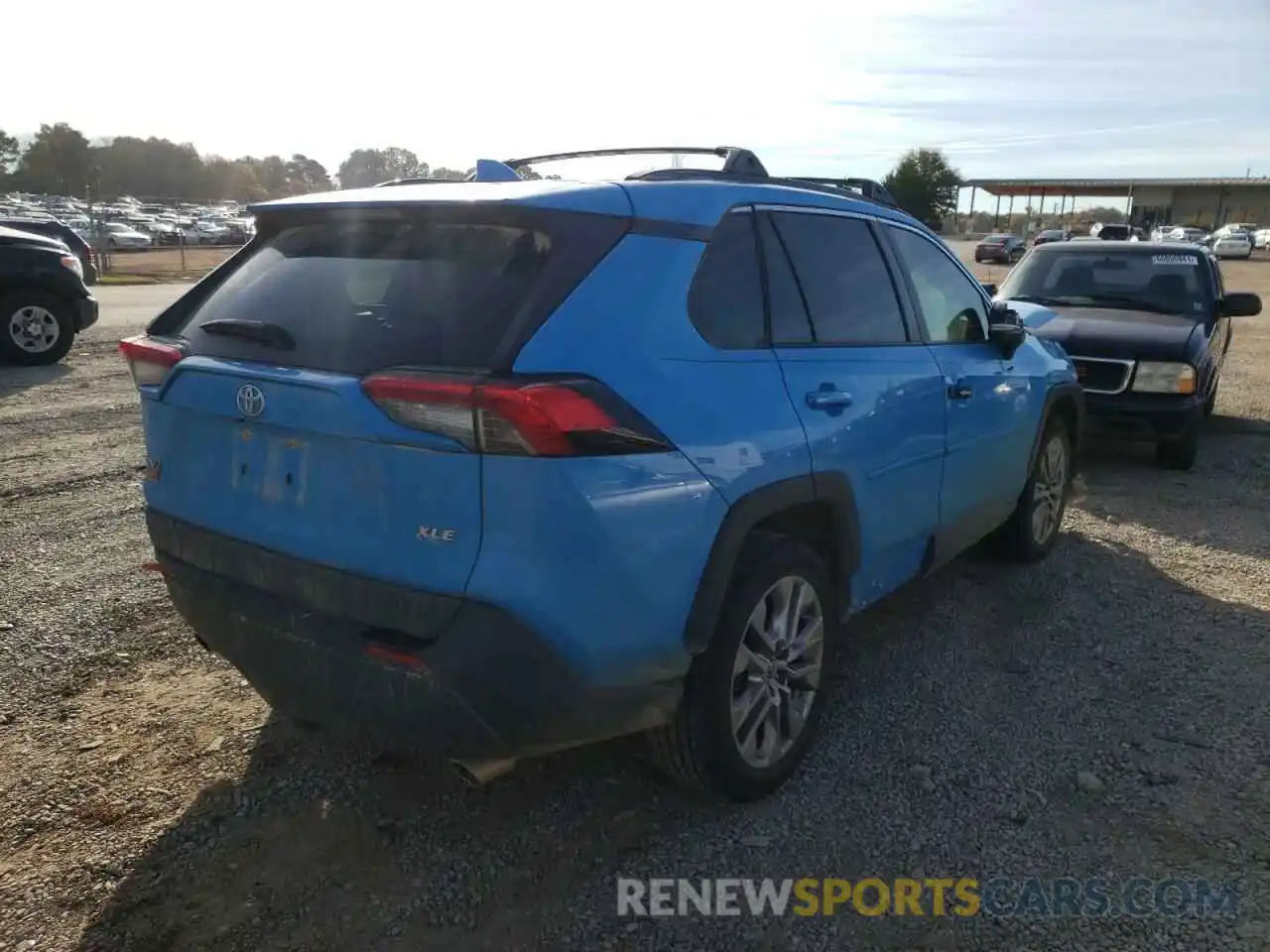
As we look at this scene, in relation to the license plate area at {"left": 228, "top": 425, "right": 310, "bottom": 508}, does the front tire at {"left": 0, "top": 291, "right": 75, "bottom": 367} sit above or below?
below

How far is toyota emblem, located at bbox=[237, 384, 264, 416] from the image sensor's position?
8.48 feet

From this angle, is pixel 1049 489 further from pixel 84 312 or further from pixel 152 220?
pixel 152 220

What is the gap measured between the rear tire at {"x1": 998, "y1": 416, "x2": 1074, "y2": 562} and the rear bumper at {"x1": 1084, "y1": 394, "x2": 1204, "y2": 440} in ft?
6.37

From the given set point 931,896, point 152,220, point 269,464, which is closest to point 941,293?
point 931,896

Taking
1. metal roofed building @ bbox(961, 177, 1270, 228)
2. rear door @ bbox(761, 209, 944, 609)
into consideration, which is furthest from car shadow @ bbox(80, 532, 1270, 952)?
metal roofed building @ bbox(961, 177, 1270, 228)

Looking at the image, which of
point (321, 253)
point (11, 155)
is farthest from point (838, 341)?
point (11, 155)

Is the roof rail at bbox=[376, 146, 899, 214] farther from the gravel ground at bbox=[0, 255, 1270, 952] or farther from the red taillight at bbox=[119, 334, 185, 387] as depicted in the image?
the gravel ground at bbox=[0, 255, 1270, 952]

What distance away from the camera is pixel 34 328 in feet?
34.2

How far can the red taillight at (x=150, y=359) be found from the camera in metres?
2.90

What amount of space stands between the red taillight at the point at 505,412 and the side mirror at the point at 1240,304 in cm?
769

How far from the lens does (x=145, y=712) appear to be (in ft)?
11.6

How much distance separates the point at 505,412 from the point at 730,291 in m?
1.01

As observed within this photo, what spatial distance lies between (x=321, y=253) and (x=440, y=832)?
5.69ft

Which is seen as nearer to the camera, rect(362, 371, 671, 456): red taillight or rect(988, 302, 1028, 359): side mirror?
rect(362, 371, 671, 456): red taillight
